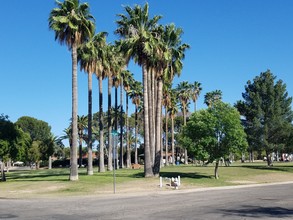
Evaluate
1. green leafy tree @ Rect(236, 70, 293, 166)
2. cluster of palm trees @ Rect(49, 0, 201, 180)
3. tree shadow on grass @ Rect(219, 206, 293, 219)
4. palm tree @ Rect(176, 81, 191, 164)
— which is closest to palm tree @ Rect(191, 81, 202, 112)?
palm tree @ Rect(176, 81, 191, 164)

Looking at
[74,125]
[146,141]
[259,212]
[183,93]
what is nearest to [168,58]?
[146,141]

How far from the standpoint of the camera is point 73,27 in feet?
118

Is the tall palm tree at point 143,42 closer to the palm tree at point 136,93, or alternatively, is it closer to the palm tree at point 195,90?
the palm tree at point 136,93

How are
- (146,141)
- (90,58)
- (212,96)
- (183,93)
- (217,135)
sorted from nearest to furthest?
(146,141), (217,135), (90,58), (183,93), (212,96)

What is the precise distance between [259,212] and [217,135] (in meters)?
26.2

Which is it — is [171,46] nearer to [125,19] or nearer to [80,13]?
[125,19]

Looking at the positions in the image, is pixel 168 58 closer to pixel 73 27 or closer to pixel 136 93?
pixel 73 27

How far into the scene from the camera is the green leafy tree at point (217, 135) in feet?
133

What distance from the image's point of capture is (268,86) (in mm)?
61812

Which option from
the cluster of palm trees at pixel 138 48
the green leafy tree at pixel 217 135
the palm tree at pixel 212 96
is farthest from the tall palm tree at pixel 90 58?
the palm tree at pixel 212 96

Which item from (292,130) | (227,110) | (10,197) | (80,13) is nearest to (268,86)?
(292,130)

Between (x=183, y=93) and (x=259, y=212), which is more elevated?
(x=183, y=93)

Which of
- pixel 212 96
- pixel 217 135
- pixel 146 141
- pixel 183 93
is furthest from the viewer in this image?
pixel 212 96

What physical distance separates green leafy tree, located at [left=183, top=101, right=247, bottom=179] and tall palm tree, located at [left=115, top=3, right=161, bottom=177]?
573 centimetres
